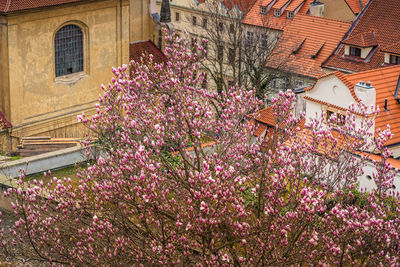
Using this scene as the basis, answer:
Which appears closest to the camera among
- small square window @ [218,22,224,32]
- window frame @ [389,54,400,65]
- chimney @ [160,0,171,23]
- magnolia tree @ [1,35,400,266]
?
magnolia tree @ [1,35,400,266]

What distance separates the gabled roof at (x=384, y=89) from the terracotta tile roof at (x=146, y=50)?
16.8 metres

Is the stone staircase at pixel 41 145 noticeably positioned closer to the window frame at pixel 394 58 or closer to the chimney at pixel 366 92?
the chimney at pixel 366 92

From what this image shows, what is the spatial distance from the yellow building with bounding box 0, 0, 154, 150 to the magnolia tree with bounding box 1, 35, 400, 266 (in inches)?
706

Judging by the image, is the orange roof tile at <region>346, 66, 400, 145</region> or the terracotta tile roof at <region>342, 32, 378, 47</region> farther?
the terracotta tile roof at <region>342, 32, 378, 47</region>

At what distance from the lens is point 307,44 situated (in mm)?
57844

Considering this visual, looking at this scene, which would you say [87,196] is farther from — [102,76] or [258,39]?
[258,39]

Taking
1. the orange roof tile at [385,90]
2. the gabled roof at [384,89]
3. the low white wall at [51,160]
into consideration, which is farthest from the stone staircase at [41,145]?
the orange roof tile at [385,90]

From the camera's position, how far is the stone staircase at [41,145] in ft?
115

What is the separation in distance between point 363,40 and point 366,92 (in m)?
17.8

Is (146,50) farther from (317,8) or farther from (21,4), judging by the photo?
(317,8)

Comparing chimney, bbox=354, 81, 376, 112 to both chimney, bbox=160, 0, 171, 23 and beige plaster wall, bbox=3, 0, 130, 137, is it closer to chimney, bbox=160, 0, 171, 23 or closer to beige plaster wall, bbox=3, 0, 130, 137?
beige plaster wall, bbox=3, 0, 130, 137

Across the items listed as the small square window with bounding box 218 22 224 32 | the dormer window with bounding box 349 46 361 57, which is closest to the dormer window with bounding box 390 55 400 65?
the dormer window with bounding box 349 46 361 57

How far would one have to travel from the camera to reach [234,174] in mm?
17656

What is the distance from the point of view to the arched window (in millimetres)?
39344
